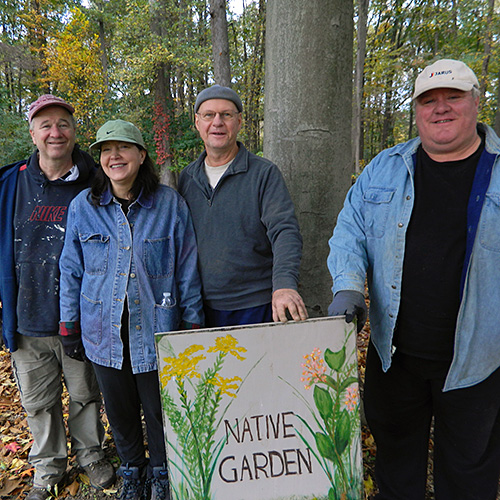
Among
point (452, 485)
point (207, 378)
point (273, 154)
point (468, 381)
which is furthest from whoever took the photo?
point (273, 154)

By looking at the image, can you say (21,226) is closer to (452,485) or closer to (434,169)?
(434,169)

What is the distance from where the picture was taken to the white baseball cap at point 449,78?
1.76 meters

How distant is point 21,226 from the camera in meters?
2.42

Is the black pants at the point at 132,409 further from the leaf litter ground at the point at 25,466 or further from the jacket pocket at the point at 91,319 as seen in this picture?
the leaf litter ground at the point at 25,466

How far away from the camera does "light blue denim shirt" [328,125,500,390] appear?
5.84ft

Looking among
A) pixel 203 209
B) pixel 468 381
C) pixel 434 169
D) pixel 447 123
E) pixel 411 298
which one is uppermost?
pixel 447 123

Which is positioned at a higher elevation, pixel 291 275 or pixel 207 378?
pixel 291 275

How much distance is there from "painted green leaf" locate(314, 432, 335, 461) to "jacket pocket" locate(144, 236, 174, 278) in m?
1.18

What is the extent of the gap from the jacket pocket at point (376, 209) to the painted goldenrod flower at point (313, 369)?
0.71 meters

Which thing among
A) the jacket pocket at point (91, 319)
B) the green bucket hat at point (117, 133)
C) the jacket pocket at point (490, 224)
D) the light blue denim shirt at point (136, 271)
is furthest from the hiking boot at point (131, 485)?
the jacket pocket at point (490, 224)

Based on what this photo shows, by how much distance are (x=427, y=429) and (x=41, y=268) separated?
253 centimetres

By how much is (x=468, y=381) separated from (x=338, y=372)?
666mm

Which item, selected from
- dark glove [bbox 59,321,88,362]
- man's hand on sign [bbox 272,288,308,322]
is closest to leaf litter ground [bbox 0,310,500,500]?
dark glove [bbox 59,321,88,362]

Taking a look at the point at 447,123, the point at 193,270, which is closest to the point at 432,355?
the point at 447,123
